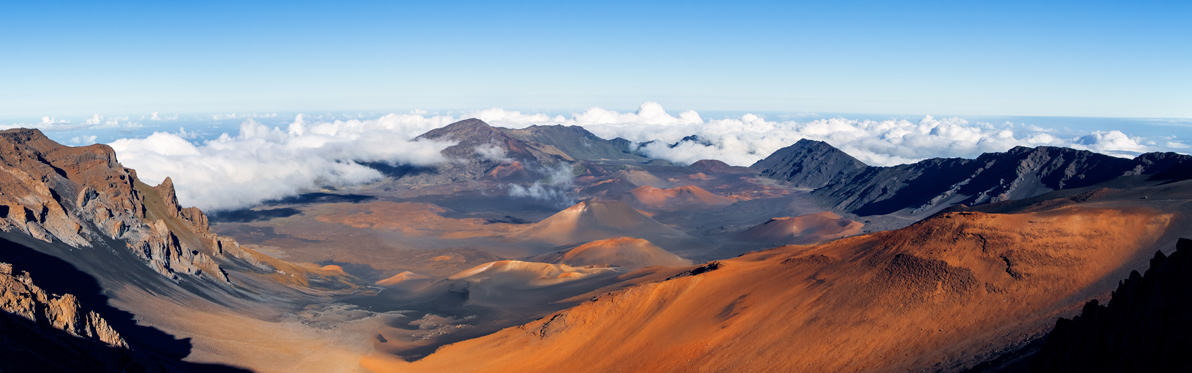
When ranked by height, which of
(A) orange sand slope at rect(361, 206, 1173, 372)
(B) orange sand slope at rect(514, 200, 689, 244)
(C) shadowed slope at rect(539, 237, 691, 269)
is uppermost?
(A) orange sand slope at rect(361, 206, 1173, 372)

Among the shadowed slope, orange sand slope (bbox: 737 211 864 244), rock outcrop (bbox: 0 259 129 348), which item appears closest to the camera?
rock outcrop (bbox: 0 259 129 348)

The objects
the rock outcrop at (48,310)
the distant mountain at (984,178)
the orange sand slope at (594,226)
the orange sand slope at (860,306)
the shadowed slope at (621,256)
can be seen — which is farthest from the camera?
the orange sand slope at (594,226)

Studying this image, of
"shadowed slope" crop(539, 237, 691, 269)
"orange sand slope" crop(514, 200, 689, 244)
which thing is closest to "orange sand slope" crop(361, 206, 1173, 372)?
"shadowed slope" crop(539, 237, 691, 269)

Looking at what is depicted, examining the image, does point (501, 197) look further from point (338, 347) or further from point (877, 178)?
point (338, 347)

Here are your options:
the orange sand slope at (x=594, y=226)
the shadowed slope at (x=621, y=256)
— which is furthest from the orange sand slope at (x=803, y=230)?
the shadowed slope at (x=621, y=256)

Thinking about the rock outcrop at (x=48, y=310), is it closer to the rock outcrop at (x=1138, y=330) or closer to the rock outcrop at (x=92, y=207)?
the rock outcrop at (x=92, y=207)

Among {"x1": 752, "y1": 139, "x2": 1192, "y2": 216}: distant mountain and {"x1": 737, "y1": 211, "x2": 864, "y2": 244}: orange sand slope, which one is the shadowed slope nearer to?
{"x1": 737, "y1": 211, "x2": 864, "y2": 244}: orange sand slope

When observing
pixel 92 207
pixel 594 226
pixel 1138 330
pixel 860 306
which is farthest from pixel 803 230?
pixel 92 207
